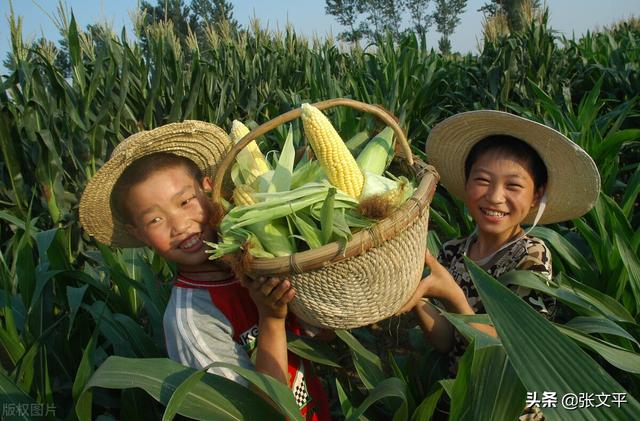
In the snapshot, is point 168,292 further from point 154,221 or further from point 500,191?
A: point 500,191

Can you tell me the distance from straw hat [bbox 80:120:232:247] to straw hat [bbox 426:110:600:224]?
0.73m

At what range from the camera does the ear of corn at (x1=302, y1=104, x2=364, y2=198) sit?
3.61 ft

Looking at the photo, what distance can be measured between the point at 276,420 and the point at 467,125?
1027 mm

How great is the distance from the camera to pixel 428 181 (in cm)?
108

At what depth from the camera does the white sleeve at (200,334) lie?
1106 mm

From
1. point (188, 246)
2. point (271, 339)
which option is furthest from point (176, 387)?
point (188, 246)

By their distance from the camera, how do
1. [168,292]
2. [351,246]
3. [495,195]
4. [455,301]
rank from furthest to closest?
[168,292], [495,195], [455,301], [351,246]

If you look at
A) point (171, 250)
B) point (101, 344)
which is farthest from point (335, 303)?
point (101, 344)

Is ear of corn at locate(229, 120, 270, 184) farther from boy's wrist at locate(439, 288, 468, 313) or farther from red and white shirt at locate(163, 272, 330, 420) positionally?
boy's wrist at locate(439, 288, 468, 313)

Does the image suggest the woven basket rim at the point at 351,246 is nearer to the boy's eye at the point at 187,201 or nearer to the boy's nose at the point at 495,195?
the boy's eye at the point at 187,201

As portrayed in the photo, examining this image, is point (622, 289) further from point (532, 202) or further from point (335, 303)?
point (335, 303)

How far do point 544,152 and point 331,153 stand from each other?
2.35 feet

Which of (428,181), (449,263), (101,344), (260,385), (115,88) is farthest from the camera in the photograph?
(115,88)

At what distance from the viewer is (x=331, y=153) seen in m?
1.10
